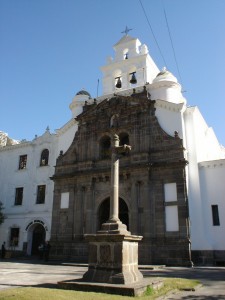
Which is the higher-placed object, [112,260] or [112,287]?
[112,260]

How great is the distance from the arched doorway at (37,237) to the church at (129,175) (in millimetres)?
87

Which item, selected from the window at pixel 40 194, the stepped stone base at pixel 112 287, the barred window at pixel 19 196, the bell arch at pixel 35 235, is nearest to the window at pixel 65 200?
the bell arch at pixel 35 235

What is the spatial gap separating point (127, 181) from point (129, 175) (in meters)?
0.46

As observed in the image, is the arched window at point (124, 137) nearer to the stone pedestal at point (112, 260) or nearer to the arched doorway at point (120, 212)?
the arched doorway at point (120, 212)

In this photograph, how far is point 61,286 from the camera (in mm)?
9320

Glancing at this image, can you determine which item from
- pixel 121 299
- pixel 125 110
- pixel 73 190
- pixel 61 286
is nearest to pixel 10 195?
pixel 73 190

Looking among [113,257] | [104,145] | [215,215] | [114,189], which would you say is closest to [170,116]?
[104,145]

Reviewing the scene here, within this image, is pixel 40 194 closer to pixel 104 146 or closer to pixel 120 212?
pixel 104 146

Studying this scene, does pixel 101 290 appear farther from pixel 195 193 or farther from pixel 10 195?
pixel 10 195

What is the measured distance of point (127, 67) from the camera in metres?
27.8

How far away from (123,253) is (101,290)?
1.42 metres

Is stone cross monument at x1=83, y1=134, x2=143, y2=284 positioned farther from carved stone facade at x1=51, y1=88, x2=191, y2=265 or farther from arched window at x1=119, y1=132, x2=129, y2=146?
arched window at x1=119, y1=132, x2=129, y2=146

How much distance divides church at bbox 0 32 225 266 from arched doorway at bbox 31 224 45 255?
0.29ft

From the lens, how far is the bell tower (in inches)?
1061
